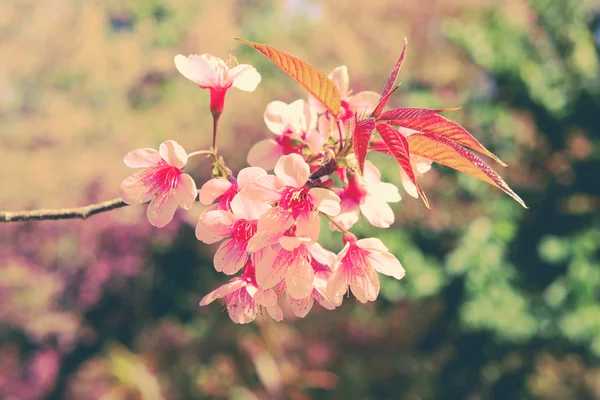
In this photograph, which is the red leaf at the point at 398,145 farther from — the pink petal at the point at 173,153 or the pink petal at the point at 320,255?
the pink petal at the point at 173,153

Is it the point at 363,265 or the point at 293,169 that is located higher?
the point at 293,169

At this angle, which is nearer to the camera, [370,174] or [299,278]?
[299,278]

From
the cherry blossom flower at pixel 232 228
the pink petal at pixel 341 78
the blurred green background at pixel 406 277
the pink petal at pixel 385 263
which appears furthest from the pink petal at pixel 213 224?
the blurred green background at pixel 406 277

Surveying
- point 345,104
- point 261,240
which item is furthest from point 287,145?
point 261,240

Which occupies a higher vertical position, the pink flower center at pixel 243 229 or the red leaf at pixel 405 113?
the red leaf at pixel 405 113

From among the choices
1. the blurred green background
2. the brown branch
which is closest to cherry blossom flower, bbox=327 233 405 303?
the brown branch

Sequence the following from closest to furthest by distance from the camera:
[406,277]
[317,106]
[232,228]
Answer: [232,228] < [317,106] < [406,277]

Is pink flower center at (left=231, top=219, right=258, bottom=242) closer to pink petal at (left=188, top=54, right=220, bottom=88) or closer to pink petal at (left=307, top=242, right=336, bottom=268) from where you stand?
pink petal at (left=307, top=242, right=336, bottom=268)

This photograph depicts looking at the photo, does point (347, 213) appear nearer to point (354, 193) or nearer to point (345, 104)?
point (354, 193)
